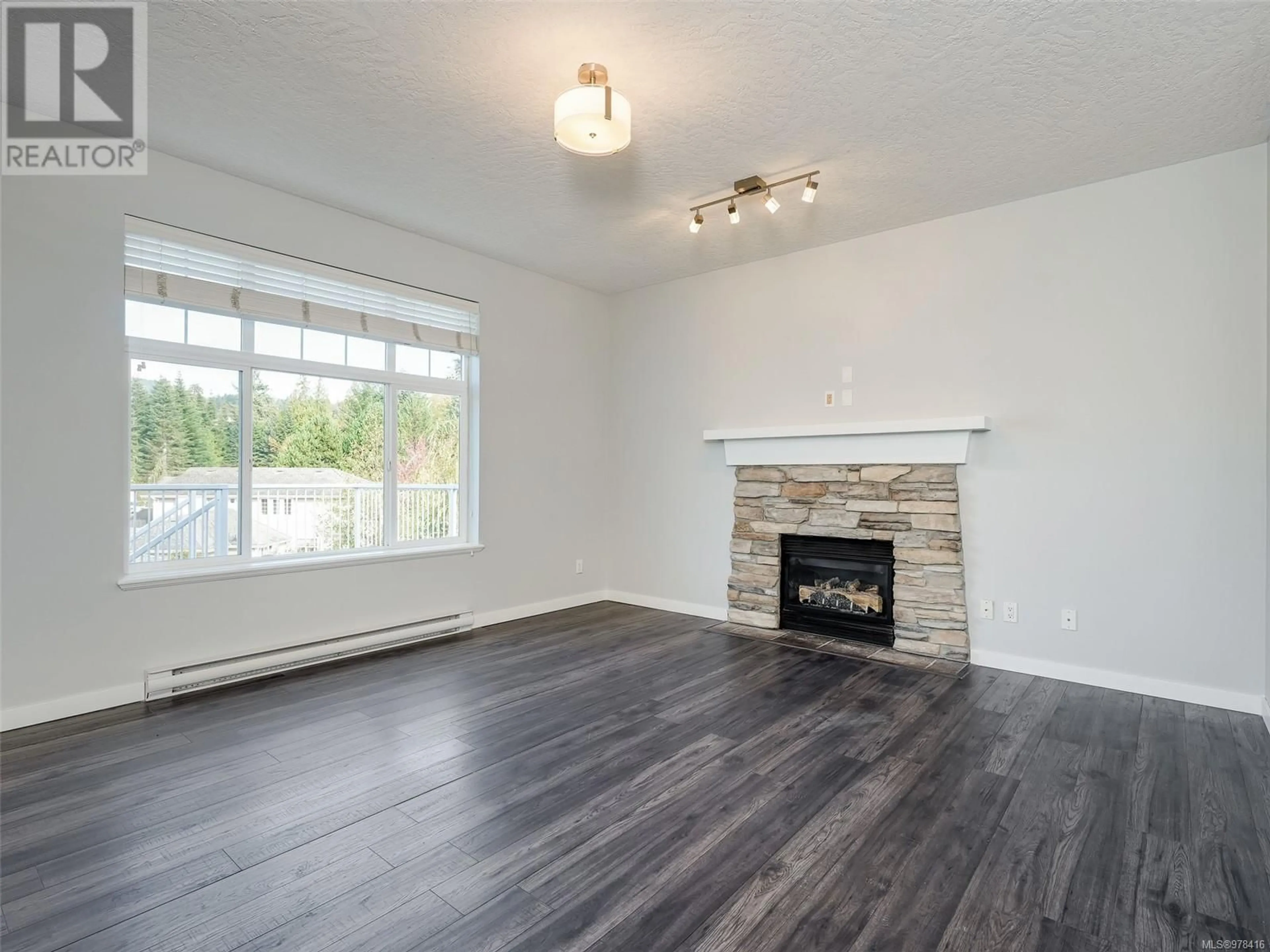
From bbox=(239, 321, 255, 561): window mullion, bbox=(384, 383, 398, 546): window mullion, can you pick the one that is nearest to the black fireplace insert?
bbox=(384, 383, 398, 546): window mullion

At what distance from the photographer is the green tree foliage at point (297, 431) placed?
3.47m

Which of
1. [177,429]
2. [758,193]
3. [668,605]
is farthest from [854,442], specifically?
[177,429]

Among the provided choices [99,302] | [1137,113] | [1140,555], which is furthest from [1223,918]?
[99,302]

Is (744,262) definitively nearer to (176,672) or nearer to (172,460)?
(172,460)

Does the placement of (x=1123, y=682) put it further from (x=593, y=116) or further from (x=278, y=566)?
(x=278, y=566)

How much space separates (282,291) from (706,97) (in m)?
2.77

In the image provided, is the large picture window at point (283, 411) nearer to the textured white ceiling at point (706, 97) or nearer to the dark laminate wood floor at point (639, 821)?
the textured white ceiling at point (706, 97)

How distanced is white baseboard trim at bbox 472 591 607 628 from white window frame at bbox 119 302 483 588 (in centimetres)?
57

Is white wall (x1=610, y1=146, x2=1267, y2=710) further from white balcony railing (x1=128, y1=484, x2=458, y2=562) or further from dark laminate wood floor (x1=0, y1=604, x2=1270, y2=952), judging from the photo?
white balcony railing (x1=128, y1=484, x2=458, y2=562)

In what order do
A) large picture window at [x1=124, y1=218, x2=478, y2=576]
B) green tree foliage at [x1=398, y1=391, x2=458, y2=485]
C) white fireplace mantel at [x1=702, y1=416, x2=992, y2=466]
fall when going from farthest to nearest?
green tree foliage at [x1=398, y1=391, x2=458, y2=485]
white fireplace mantel at [x1=702, y1=416, x2=992, y2=466]
large picture window at [x1=124, y1=218, x2=478, y2=576]

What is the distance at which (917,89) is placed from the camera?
2.79 meters

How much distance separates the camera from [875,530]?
4.36 meters

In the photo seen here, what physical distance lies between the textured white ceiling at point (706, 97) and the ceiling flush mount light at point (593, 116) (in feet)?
0.28

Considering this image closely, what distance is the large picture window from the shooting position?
3443 mm
